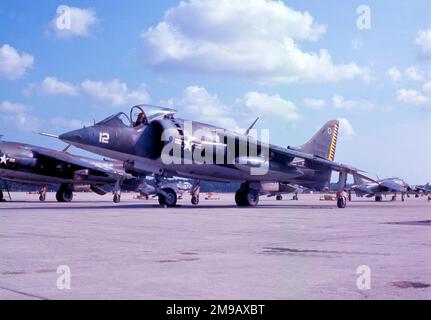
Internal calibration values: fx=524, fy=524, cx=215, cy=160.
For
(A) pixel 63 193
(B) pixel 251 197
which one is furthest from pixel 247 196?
(A) pixel 63 193

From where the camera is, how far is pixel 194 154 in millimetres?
22203

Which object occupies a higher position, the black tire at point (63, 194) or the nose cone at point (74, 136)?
the nose cone at point (74, 136)

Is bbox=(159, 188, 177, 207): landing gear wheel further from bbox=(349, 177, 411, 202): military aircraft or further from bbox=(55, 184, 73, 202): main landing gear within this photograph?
bbox=(349, 177, 411, 202): military aircraft

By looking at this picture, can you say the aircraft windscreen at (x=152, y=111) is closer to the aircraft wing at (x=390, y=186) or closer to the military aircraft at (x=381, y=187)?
the military aircraft at (x=381, y=187)

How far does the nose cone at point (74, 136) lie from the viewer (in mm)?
19031

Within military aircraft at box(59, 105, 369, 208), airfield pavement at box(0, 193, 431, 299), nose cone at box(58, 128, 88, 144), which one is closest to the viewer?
airfield pavement at box(0, 193, 431, 299)

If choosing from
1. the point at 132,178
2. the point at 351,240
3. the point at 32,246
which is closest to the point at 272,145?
the point at 132,178

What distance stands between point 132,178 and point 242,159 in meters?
12.7

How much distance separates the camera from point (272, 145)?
24.9 meters

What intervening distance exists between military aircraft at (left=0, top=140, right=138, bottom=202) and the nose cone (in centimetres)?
1117

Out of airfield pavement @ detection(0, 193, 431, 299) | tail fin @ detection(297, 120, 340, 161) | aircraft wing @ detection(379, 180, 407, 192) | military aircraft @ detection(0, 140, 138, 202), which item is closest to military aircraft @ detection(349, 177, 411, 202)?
aircraft wing @ detection(379, 180, 407, 192)

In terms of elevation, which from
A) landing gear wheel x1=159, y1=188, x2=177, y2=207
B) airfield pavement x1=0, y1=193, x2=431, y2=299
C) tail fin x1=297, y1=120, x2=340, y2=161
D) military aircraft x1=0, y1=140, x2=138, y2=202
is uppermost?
tail fin x1=297, y1=120, x2=340, y2=161

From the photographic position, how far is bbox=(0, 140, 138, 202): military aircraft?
29219mm

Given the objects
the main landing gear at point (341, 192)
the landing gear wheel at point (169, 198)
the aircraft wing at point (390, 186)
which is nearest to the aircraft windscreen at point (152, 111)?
the landing gear wheel at point (169, 198)
